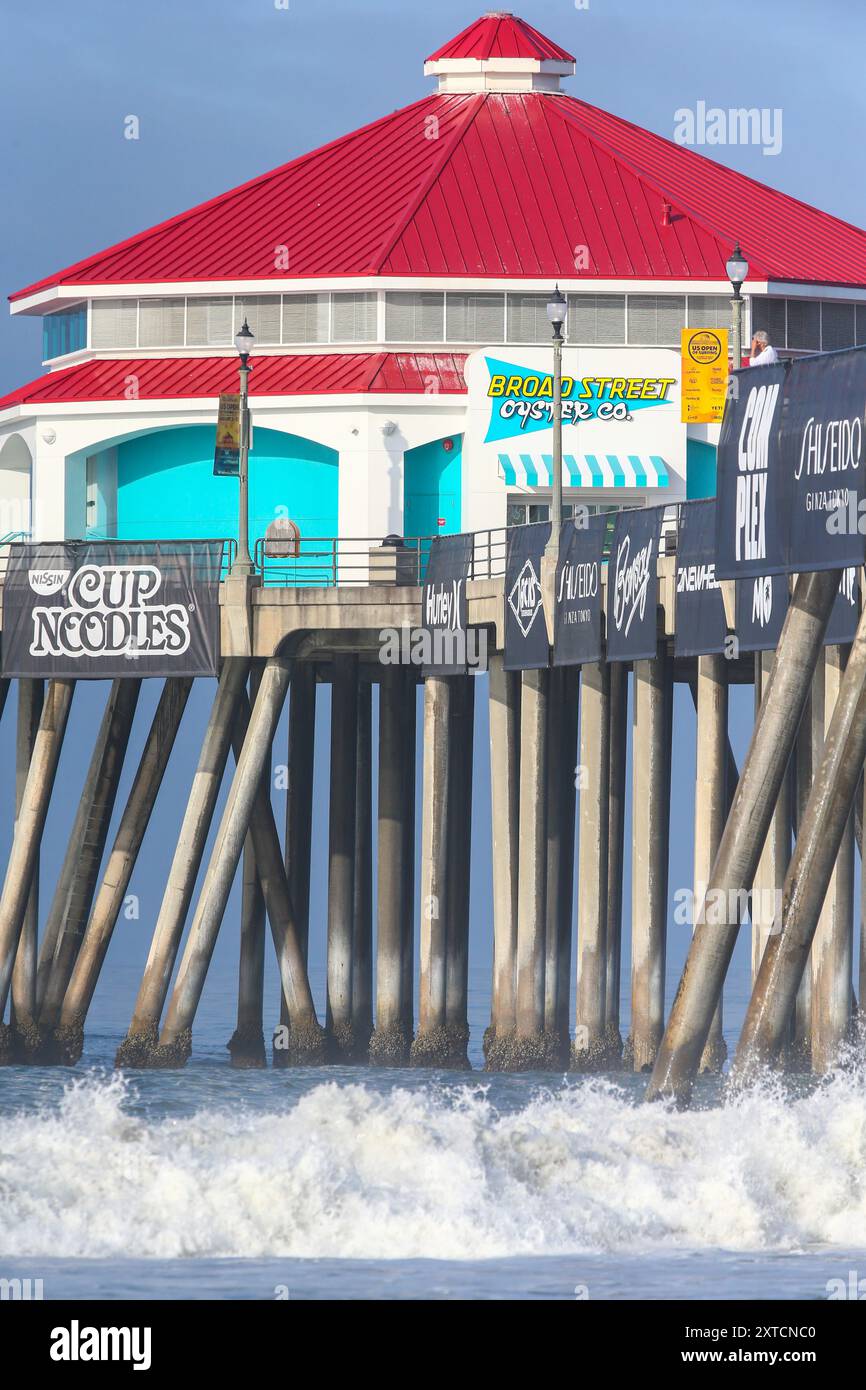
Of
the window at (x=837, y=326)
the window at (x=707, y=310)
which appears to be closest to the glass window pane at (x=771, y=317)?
the window at (x=707, y=310)

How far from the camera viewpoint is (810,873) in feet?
103

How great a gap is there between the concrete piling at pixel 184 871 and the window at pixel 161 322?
10.7 metres

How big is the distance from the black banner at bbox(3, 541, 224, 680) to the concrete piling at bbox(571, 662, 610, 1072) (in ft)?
19.5

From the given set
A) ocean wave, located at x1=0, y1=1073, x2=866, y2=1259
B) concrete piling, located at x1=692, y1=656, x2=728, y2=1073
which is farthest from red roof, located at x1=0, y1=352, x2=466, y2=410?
ocean wave, located at x1=0, y1=1073, x2=866, y2=1259

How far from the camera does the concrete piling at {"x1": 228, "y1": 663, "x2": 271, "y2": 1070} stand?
5338cm

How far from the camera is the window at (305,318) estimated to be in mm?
56531

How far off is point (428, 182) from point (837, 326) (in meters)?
7.87

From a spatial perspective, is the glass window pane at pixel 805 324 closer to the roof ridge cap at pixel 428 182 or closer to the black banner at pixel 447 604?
the roof ridge cap at pixel 428 182

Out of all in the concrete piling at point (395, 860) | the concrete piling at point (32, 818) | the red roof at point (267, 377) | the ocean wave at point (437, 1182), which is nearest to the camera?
the ocean wave at point (437, 1182)

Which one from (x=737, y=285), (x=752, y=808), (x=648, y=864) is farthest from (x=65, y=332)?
(x=752, y=808)

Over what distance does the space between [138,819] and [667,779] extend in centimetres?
958

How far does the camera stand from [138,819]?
50.6 metres
